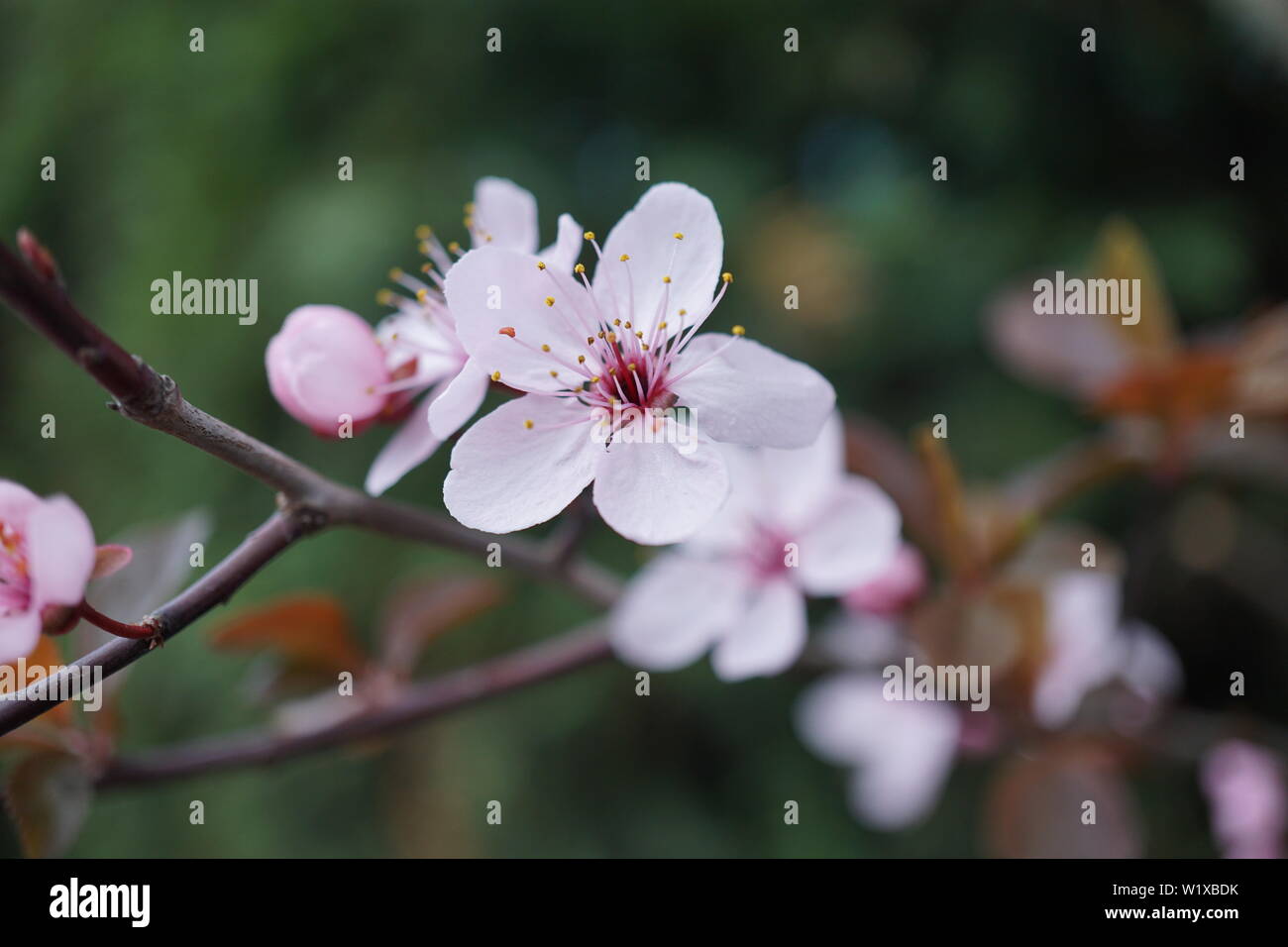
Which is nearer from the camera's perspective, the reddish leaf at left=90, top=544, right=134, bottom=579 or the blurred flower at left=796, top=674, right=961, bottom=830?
the reddish leaf at left=90, top=544, right=134, bottom=579

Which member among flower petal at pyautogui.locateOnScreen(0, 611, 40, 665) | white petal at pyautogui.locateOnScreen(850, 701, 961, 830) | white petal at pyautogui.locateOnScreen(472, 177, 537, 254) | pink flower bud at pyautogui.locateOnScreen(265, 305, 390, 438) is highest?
white petal at pyautogui.locateOnScreen(472, 177, 537, 254)

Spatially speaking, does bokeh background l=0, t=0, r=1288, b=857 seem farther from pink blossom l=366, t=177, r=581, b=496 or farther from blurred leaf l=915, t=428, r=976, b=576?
pink blossom l=366, t=177, r=581, b=496

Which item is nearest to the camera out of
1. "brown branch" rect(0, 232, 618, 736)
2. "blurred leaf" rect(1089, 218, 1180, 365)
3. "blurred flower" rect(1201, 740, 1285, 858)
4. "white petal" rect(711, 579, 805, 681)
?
"brown branch" rect(0, 232, 618, 736)

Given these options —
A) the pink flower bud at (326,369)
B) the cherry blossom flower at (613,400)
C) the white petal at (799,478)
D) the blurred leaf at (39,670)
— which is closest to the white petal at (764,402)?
the cherry blossom flower at (613,400)

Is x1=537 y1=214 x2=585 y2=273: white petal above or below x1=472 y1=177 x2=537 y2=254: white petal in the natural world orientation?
below

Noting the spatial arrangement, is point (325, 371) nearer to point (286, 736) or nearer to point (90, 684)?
point (90, 684)

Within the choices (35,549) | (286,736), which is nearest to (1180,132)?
(286,736)

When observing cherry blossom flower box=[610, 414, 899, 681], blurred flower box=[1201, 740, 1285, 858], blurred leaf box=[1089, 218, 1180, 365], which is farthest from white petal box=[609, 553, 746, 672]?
blurred flower box=[1201, 740, 1285, 858]

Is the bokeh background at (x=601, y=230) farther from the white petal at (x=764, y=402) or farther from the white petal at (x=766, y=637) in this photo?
the white petal at (x=764, y=402)
